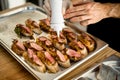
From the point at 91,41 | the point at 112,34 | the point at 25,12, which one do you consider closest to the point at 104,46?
the point at 91,41

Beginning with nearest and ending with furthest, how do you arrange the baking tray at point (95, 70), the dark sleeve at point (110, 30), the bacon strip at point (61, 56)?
the baking tray at point (95, 70) → the bacon strip at point (61, 56) → the dark sleeve at point (110, 30)

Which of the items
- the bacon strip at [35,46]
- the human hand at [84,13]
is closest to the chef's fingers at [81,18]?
the human hand at [84,13]

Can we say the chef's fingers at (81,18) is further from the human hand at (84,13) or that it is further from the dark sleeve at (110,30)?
the dark sleeve at (110,30)

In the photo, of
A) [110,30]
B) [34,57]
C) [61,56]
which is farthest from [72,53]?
[110,30]

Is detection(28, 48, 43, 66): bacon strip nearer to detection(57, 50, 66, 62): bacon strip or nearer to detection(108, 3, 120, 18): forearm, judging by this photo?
detection(57, 50, 66, 62): bacon strip

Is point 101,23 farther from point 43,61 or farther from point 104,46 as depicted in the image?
point 43,61

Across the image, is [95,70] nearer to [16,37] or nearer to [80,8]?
[80,8]
